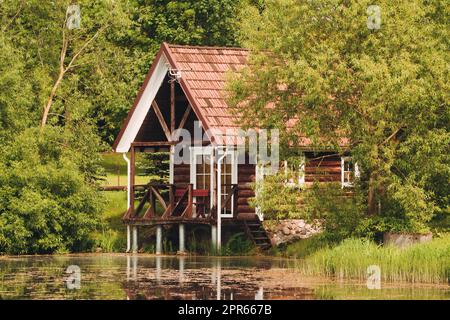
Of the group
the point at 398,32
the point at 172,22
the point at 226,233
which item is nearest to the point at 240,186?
the point at 226,233

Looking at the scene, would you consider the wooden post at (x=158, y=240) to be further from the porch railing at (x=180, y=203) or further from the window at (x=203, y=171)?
the window at (x=203, y=171)

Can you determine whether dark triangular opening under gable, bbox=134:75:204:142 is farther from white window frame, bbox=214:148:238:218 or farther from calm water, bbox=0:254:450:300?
calm water, bbox=0:254:450:300

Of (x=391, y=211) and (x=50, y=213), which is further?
(x=50, y=213)

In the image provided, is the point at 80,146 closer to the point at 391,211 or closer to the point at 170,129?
the point at 170,129

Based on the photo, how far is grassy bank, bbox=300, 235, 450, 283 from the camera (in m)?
27.3

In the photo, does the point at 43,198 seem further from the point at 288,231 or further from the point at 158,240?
the point at 288,231

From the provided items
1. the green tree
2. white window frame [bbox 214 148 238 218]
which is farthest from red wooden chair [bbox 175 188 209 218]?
the green tree

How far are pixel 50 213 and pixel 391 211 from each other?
409 inches

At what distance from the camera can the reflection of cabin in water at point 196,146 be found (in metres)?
37.4

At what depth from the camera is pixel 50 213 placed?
38.3m

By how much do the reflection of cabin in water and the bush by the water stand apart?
1.41 meters

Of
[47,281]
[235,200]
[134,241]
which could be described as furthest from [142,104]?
[47,281]
